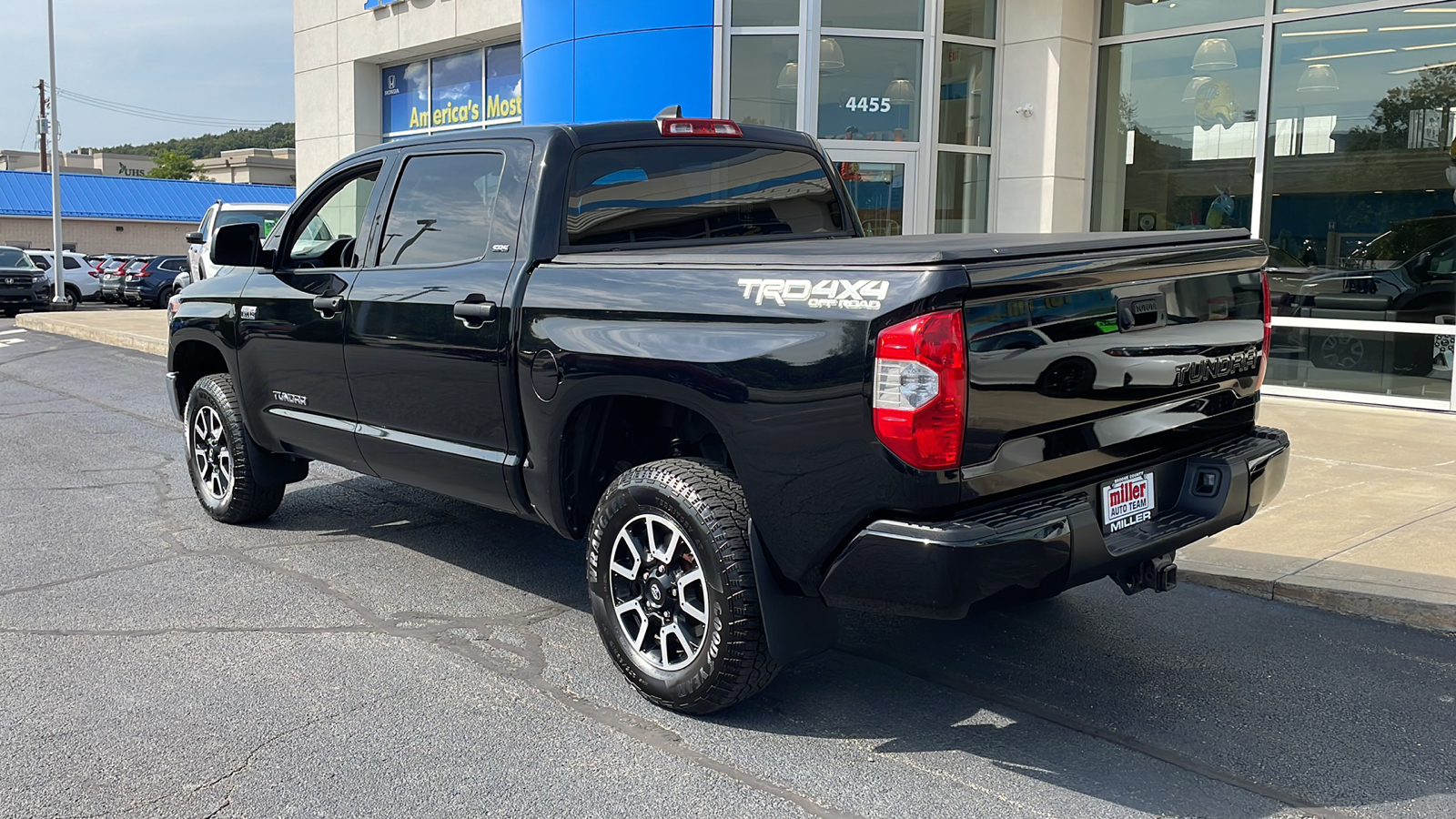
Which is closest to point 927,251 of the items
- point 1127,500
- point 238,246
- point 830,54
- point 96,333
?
point 1127,500

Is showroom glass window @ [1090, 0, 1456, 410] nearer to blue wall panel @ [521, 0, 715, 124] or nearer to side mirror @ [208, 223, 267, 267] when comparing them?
blue wall panel @ [521, 0, 715, 124]

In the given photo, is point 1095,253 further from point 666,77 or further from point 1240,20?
point 666,77

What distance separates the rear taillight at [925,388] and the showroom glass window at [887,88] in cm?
1032

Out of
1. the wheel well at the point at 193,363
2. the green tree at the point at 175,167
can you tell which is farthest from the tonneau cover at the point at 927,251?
the green tree at the point at 175,167

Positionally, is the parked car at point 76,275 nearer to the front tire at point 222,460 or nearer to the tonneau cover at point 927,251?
the front tire at point 222,460

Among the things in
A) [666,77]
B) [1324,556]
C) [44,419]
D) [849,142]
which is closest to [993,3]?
[849,142]

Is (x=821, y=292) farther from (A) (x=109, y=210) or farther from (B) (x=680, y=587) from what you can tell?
(A) (x=109, y=210)

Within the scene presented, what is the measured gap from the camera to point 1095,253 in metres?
3.66

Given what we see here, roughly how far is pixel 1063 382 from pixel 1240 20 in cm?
991

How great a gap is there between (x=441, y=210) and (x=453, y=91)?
19.0 metres

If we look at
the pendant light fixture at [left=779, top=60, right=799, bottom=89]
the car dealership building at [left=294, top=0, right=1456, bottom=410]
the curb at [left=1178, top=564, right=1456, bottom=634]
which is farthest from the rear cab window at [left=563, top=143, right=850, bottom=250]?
the pendant light fixture at [left=779, top=60, right=799, bottom=89]

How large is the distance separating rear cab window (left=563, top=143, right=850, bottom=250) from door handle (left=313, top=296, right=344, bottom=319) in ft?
4.37

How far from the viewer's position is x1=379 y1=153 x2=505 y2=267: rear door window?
4855 mm

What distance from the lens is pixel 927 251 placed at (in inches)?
132
